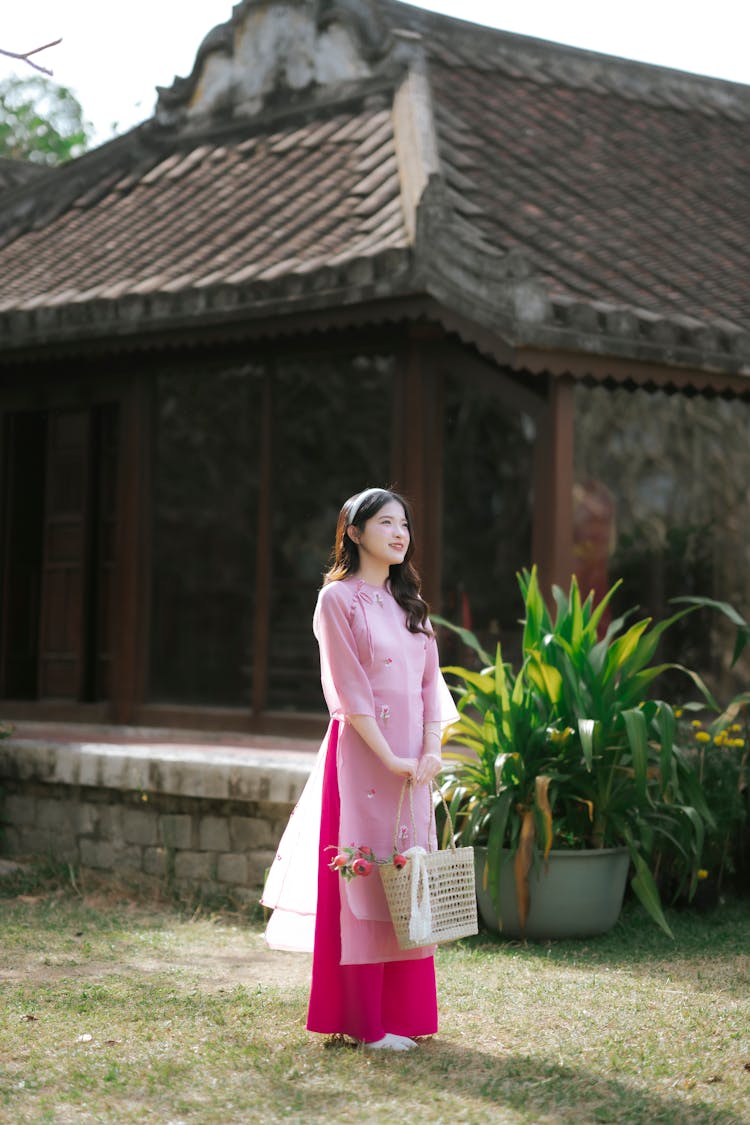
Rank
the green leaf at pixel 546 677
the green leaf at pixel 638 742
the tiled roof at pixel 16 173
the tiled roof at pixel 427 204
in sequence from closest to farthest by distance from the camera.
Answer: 1. the green leaf at pixel 638 742
2. the green leaf at pixel 546 677
3. the tiled roof at pixel 427 204
4. the tiled roof at pixel 16 173

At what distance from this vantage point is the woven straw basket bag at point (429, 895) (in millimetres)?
4254

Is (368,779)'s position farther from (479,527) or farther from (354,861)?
(479,527)

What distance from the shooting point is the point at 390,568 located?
15.4 ft

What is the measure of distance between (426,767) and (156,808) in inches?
139

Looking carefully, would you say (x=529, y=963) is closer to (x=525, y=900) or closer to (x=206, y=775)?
(x=525, y=900)

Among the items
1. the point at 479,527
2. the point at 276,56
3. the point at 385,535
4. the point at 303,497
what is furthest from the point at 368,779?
the point at 276,56

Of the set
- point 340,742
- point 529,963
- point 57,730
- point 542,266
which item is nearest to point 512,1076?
point 340,742

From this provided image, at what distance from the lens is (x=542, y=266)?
307 inches

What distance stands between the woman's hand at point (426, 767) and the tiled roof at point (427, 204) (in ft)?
10.2

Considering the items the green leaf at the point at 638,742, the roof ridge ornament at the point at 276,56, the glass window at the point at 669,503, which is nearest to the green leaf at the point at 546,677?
the green leaf at the point at 638,742

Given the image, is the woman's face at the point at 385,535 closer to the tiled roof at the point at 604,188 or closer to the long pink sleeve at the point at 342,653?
the long pink sleeve at the point at 342,653

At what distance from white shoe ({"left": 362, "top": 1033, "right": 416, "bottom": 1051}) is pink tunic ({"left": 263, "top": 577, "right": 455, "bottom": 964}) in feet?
0.83

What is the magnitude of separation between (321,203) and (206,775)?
3460 millimetres

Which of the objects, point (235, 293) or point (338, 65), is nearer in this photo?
point (235, 293)
